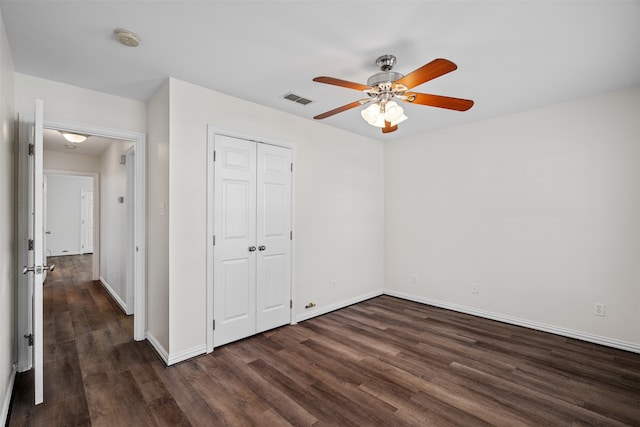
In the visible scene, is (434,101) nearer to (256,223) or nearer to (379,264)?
(256,223)

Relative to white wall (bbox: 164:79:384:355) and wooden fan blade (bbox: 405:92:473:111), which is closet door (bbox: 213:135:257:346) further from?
wooden fan blade (bbox: 405:92:473:111)

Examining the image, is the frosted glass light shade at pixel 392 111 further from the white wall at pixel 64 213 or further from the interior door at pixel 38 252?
the white wall at pixel 64 213

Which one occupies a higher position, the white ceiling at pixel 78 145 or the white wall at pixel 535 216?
the white ceiling at pixel 78 145

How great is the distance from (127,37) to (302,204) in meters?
2.37

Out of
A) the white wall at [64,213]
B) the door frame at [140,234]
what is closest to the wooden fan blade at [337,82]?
the door frame at [140,234]

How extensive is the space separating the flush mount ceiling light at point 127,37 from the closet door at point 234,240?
1.05 metres

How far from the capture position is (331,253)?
13.7 feet

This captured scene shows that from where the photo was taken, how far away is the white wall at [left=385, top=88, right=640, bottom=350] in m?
3.00

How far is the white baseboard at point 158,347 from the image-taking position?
2717mm

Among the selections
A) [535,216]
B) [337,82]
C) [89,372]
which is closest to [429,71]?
[337,82]

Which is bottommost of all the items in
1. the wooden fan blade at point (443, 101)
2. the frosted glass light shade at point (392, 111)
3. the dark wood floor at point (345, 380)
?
the dark wood floor at point (345, 380)

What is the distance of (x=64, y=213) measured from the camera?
9.05 meters

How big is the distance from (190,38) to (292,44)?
2.35 feet

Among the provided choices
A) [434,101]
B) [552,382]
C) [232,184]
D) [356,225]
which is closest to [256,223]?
[232,184]
